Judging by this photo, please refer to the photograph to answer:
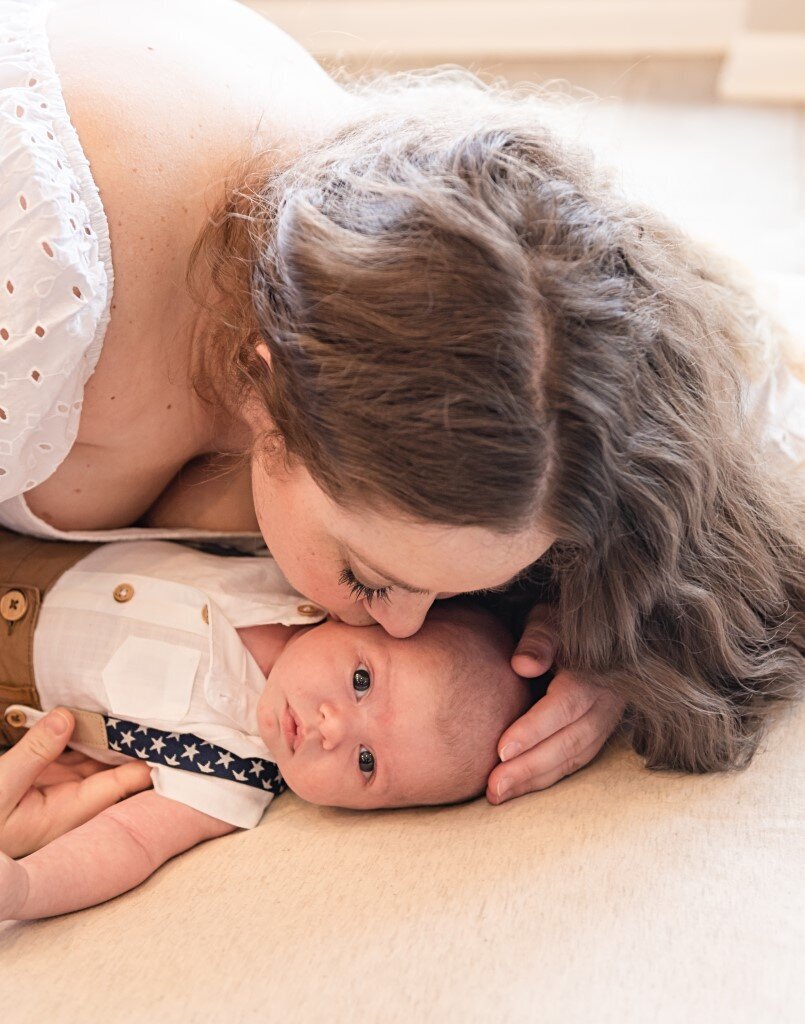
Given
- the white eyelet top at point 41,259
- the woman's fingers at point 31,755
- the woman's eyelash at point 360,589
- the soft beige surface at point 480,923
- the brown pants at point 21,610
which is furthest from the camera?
the brown pants at point 21,610

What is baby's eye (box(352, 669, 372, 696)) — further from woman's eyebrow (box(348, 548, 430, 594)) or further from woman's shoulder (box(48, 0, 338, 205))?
woman's shoulder (box(48, 0, 338, 205))

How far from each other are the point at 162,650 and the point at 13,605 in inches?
7.3

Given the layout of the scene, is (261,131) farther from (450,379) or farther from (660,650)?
(660,650)

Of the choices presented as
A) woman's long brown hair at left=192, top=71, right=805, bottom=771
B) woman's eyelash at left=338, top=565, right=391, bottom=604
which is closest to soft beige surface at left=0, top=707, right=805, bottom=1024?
woman's long brown hair at left=192, top=71, right=805, bottom=771

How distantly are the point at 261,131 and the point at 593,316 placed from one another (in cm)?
43

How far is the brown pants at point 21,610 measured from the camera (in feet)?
4.30

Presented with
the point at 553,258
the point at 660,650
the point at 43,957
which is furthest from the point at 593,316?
the point at 43,957

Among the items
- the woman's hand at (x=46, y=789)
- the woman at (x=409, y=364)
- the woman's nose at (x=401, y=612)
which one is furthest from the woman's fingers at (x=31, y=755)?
the woman's nose at (x=401, y=612)

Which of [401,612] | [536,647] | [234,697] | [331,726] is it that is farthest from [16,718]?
[536,647]

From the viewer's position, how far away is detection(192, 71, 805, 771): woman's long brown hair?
920mm

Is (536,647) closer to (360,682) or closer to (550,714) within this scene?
(550,714)

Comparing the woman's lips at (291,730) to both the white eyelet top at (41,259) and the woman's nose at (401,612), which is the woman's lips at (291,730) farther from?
the white eyelet top at (41,259)

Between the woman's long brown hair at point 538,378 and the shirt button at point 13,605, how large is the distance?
0.35m

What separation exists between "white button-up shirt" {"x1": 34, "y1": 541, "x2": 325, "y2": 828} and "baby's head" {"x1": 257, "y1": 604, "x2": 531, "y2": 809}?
53 mm
